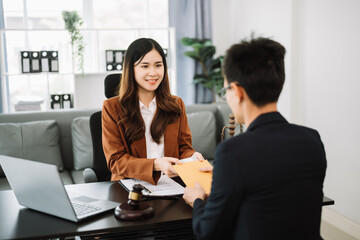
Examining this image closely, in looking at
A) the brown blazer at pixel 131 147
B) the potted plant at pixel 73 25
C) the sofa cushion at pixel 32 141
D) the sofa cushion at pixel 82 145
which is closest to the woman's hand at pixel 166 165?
the brown blazer at pixel 131 147

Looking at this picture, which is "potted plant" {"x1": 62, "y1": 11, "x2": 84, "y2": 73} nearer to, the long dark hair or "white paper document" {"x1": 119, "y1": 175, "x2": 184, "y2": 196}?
the long dark hair

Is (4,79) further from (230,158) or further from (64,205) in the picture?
(230,158)

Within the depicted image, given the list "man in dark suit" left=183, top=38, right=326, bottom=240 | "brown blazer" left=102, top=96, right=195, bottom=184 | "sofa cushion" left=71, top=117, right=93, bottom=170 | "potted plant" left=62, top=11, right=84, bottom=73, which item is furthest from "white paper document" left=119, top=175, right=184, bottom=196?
"potted plant" left=62, top=11, right=84, bottom=73

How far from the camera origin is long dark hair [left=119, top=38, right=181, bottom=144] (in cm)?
194

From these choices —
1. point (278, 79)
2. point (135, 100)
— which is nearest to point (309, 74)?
point (135, 100)

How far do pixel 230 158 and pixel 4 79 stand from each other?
14.0ft

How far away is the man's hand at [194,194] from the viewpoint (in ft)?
4.52

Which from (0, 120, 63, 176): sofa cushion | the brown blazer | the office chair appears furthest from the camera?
(0, 120, 63, 176): sofa cushion

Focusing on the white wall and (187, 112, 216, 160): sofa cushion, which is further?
(187, 112, 216, 160): sofa cushion

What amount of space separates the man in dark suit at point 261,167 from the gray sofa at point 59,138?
7.57ft

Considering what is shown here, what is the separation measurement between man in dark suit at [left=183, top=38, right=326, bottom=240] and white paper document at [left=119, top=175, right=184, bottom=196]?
17.6 inches

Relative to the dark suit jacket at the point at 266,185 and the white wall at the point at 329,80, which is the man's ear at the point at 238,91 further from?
the white wall at the point at 329,80

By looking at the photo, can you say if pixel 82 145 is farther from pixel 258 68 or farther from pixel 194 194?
pixel 258 68

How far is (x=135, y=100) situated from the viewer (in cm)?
200
